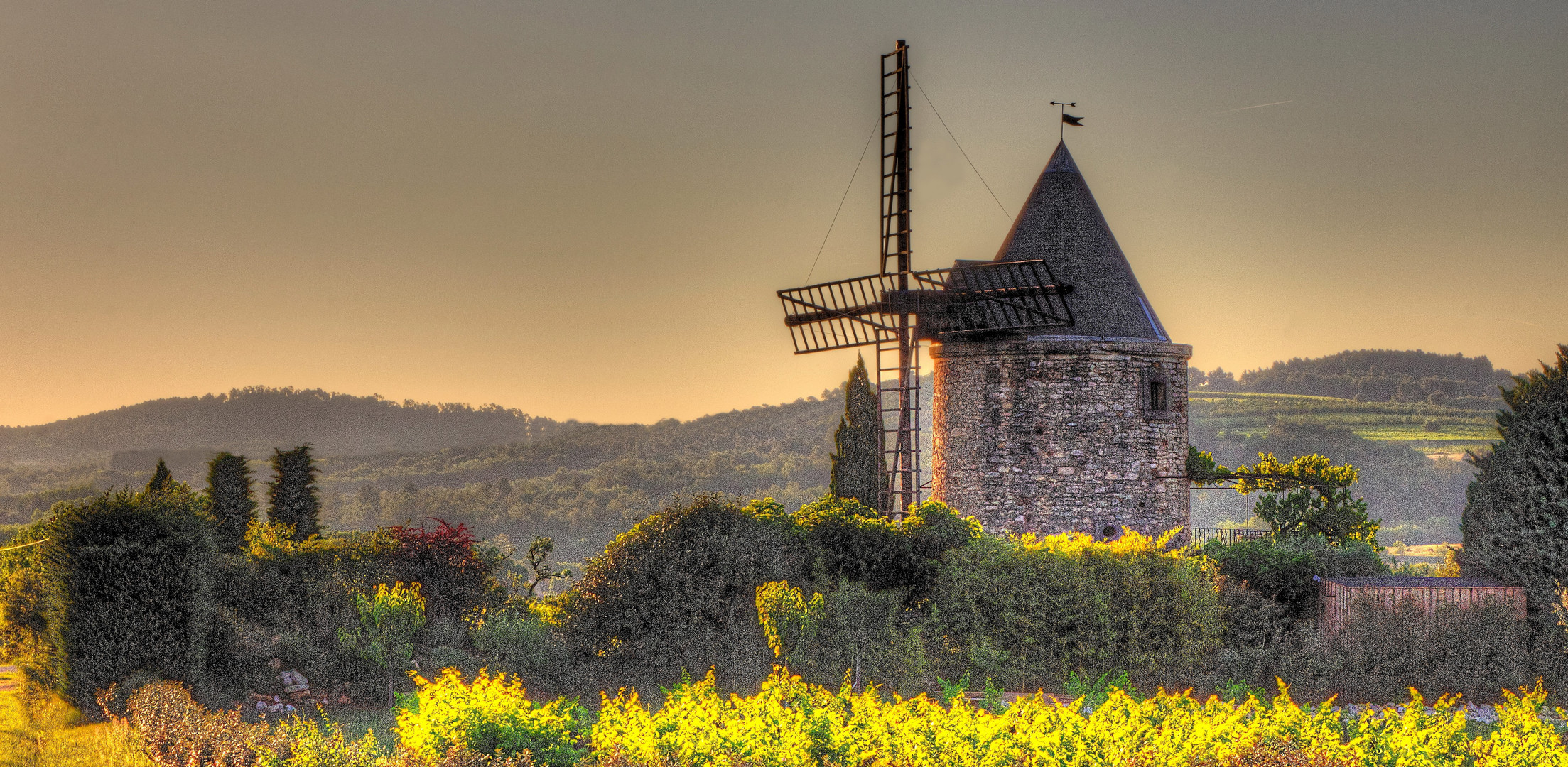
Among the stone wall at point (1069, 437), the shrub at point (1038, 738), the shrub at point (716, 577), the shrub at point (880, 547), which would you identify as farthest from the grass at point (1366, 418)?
the shrub at point (1038, 738)

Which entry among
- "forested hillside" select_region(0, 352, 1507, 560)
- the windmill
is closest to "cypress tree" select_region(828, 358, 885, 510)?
the windmill

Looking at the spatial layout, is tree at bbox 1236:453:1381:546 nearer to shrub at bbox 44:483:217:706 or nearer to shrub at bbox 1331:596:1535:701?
shrub at bbox 1331:596:1535:701

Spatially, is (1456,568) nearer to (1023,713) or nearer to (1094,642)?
(1094,642)

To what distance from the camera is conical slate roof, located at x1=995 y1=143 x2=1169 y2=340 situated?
20.7 metres

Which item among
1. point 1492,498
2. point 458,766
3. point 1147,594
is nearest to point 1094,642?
point 1147,594

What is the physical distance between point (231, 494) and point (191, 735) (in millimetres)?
11194

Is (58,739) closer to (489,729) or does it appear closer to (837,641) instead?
(489,729)

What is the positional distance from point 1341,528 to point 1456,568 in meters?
7.87

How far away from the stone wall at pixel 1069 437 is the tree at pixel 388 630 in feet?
33.3

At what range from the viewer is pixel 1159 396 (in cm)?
2072

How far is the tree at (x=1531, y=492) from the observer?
13570 millimetres

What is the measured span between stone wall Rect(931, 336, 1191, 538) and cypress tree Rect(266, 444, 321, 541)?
39.3 feet

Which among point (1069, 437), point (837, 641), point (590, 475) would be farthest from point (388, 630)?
point (590, 475)

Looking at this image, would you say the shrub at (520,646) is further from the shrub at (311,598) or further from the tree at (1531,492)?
the tree at (1531,492)
